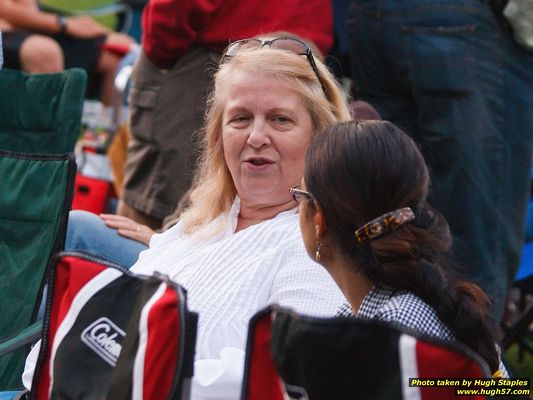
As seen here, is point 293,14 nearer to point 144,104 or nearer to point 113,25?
point 144,104

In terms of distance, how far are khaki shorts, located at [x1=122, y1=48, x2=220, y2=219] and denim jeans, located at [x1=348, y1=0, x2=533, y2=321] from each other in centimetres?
71

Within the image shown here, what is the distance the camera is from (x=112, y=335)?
197 centimetres

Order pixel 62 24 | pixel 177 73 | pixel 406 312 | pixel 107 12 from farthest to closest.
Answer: pixel 107 12
pixel 62 24
pixel 177 73
pixel 406 312

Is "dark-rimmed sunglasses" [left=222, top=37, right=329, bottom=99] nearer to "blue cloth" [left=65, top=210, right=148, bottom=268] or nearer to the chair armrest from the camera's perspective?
"blue cloth" [left=65, top=210, right=148, bottom=268]

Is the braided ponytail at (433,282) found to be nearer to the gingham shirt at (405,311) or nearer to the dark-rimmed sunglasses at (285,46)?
the gingham shirt at (405,311)

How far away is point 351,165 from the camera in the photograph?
200 cm

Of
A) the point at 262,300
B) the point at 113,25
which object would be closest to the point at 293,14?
the point at 262,300

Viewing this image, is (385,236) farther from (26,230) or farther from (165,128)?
(165,128)

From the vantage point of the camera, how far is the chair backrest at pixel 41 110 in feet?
12.8

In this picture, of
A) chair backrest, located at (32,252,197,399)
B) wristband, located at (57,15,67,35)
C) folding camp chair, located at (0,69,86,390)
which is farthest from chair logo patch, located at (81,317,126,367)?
wristband, located at (57,15,67,35)

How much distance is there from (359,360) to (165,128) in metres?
2.45

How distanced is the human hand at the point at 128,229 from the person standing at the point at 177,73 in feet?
1.93

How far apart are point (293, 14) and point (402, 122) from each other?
1.85 feet

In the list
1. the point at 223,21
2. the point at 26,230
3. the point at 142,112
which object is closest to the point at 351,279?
the point at 26,230
